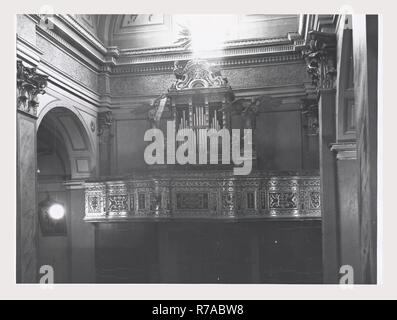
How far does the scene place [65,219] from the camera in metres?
8.54

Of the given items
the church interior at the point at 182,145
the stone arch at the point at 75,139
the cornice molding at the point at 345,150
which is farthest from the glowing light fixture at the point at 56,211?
the cornice molding at the point at 345,150

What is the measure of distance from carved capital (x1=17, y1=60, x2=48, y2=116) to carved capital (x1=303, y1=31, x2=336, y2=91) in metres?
3.63

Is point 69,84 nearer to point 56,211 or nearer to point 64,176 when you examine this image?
point 64,176

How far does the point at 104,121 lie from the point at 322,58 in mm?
3624

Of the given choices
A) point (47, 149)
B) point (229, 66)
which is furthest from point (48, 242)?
point (229, 66)

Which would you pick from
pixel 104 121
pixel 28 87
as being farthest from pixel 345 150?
pixel 28 87

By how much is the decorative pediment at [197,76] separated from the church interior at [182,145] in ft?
0.06

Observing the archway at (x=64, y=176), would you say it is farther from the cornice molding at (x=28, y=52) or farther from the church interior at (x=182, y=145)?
the cornice molding at (x=28, y=52)

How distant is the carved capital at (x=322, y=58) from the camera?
660 cm

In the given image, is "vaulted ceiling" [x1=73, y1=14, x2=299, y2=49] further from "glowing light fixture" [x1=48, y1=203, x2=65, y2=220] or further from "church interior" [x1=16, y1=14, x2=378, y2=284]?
"glowing light fixture" [x1=48, y1=203, x2=65, y2=220]

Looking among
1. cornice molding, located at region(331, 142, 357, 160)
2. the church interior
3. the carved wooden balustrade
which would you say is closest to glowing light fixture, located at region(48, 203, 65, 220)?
the church interior

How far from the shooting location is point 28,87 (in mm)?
6824

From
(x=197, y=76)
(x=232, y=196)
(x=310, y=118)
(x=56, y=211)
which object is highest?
(x=197, y=76)

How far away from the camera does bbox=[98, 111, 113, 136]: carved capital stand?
333 inches
